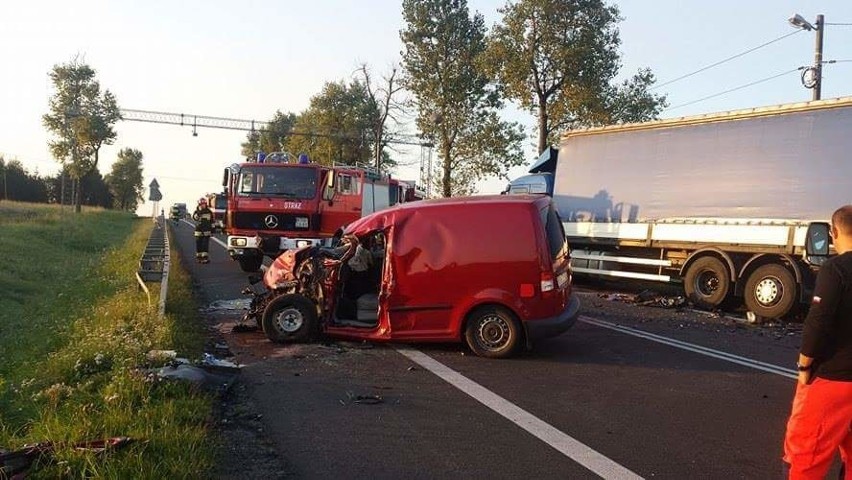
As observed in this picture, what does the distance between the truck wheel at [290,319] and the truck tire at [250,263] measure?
8.13 meters

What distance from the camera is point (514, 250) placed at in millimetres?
7527

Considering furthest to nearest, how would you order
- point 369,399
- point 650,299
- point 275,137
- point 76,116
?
point 275,137 < point 76,116 < point 650,299 < point 369,399

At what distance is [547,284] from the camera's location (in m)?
7.49

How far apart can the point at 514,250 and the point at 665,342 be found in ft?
9.51

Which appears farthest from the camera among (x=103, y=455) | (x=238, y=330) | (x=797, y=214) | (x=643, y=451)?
(x=797, y=214)

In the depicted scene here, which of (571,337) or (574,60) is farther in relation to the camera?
(574,60)

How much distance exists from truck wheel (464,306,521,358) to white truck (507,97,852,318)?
3636 mm

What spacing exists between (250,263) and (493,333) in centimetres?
1000

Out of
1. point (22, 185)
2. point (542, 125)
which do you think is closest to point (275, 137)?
point (22, 185)

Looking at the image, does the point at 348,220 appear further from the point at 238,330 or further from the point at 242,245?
the point at 238,330

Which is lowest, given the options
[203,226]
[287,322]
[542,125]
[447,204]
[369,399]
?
[369,399]

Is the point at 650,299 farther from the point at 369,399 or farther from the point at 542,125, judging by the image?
the point at 542,125

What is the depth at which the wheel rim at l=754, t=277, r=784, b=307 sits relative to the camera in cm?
1120

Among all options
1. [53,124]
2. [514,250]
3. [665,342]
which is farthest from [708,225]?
[53,124]
